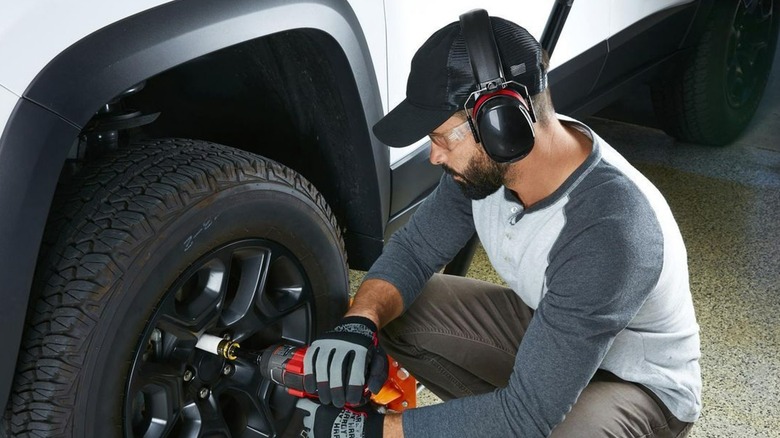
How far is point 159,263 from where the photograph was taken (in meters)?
1.50

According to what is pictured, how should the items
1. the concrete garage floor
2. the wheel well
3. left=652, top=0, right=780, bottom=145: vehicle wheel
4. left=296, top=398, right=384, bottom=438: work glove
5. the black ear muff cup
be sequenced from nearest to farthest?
1. the black ear muff cup
2. left=296, top=398, right=384, bottom=438: work glove
3. the wheel well
4. the concrete garage floor
5. left=652, top=0, right=780, bottom=145: vehicle wheel

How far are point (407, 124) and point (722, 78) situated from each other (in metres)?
2.41

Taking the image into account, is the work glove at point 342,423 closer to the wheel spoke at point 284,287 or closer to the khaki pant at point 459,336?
the wheel spoke at point 284,287

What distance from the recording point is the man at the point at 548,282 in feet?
5.08

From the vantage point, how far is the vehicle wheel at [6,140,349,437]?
1.42 m

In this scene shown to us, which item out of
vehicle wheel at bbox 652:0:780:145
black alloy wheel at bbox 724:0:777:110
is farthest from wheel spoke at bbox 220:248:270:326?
black alloy wheel at bbox 724:0:777:110

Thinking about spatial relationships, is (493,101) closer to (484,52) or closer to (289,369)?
(484,52)

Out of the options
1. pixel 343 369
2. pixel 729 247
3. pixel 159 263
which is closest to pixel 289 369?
pixel 343 369

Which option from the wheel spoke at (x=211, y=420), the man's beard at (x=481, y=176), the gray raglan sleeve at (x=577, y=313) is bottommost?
the gray raglan sleeve at (x=577, y=313)

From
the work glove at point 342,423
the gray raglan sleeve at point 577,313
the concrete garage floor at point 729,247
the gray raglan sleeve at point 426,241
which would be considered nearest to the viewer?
the gray raglan sleeve at point 577,313

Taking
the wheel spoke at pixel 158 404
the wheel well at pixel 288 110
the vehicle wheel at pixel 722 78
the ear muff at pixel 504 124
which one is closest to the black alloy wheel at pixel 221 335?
the wheel spoke at pixel 158 404

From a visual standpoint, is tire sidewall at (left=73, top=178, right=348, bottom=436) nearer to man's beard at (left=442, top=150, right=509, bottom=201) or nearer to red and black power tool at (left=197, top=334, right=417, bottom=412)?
red and black power tool at (left=197, top=334, right=417, bottom=412)

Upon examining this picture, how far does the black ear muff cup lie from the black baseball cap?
3.3 inches

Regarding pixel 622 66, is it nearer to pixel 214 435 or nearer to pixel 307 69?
pixel 307 69
